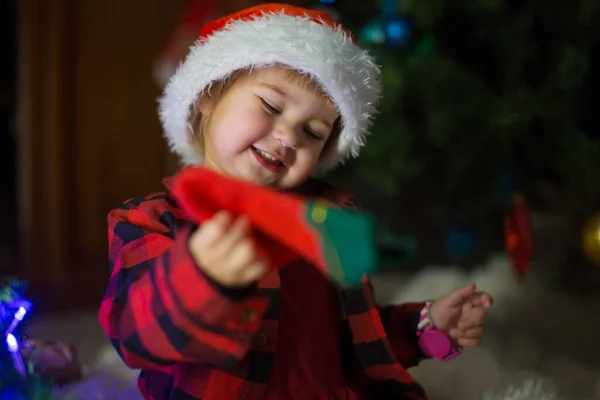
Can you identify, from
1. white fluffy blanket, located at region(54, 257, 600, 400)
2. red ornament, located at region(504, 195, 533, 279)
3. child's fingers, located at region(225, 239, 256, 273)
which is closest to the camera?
child's fingers, located at region(225, 239, 256, 273)

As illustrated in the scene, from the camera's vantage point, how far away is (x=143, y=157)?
176cm

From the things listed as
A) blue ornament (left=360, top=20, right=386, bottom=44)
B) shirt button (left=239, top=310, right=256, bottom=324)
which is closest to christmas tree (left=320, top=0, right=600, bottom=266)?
blue ornament (left=360, top=20, right=386, bottom=44)

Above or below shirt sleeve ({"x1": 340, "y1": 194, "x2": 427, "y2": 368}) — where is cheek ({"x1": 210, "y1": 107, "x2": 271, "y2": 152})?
above

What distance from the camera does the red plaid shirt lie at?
1.52ft

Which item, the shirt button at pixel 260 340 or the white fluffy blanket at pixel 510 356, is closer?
the shirt button at pixel 260 340

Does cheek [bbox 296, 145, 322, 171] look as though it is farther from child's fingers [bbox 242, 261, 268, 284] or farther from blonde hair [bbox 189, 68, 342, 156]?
child's fingers [bbox 242, 261, 268, 284]

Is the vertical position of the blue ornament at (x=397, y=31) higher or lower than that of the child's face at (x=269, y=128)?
higher

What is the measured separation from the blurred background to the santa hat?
434 millimetres

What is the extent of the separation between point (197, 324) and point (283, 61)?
0.34 metres

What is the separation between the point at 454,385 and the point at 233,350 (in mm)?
596

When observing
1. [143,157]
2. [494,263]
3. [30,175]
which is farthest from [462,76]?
[30,175]

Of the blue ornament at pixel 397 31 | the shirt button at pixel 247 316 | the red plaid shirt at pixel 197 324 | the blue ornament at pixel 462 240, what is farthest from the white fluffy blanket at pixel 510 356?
the blue ornament at pixel 397 31

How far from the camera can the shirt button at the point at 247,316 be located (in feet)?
1.55

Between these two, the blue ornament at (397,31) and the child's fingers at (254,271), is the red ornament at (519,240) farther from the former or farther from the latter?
the child's fingers at (254,271)
